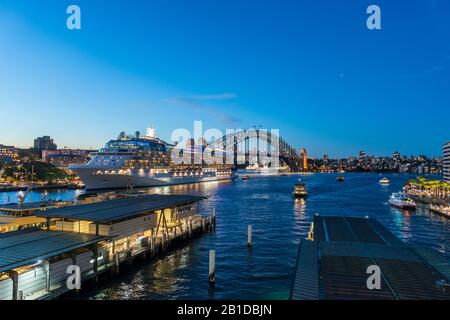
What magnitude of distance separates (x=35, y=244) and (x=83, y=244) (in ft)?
6.89

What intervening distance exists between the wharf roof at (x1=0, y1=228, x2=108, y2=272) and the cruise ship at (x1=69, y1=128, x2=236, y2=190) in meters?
49.2

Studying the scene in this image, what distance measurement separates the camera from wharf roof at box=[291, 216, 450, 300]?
37.3 feet

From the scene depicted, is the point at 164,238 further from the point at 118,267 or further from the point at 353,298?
the point at 353,298

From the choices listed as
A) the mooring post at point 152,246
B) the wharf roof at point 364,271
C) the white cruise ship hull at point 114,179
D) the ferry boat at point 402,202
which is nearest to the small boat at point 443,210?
the ferry boat at point 402,202

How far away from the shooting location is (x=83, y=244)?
17219 mm

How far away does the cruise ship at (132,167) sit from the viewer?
271 feet

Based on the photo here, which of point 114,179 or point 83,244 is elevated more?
point 114,179

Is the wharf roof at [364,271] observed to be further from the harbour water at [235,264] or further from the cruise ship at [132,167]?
the cruise ship at [132,167]

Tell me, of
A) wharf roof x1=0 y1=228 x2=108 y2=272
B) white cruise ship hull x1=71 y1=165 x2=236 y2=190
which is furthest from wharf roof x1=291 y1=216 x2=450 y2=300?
white cruise ship hull x1=71 y1=165 x2=236 y2=190

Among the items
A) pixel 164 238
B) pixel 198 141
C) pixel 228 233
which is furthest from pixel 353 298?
pixel 198 141

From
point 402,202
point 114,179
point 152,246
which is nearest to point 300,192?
point 402,202

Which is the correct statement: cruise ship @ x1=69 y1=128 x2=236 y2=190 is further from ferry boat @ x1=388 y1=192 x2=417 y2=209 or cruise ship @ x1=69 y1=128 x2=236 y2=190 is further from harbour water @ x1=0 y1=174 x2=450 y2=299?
ferry boat @ x1=388 y1=192 x2=417 y2=209

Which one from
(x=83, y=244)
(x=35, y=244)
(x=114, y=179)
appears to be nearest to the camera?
(x=35, y=244)

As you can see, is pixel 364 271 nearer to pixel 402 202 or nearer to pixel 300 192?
pixel 402 202
